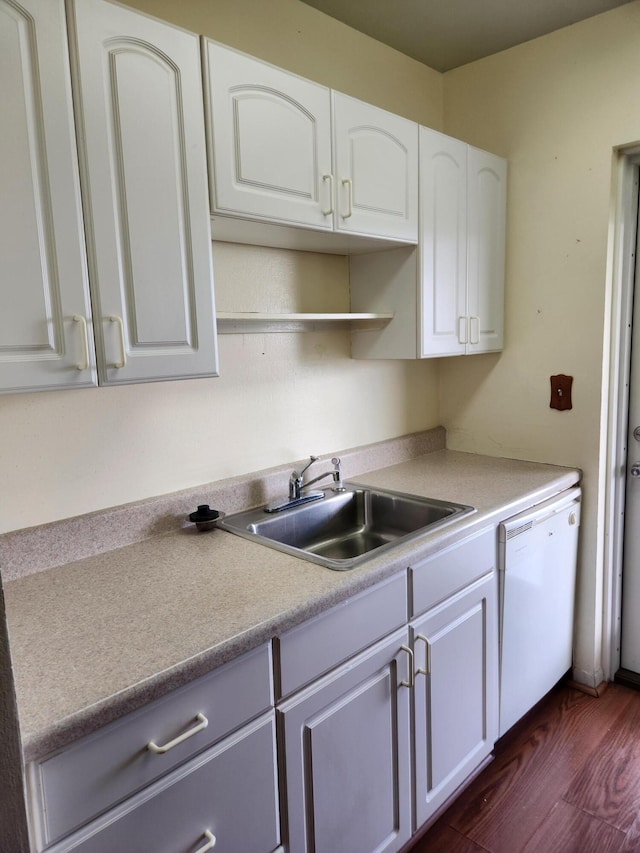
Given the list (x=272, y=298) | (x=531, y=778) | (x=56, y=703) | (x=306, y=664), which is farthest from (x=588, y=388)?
(x=56, y=703)

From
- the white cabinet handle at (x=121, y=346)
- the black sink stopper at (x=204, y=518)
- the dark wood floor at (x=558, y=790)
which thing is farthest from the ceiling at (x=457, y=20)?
the dark wood floor at (x=558, y=790)

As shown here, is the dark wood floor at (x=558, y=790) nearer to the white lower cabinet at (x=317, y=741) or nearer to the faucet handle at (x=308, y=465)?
the white lower cabinet at (x=317, y=741)

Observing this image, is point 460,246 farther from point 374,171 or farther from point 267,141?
point 267,141

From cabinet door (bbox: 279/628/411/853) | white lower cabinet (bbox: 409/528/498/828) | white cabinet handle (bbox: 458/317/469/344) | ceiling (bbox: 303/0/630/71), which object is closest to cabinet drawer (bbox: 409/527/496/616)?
white lower cabinet (bbox: 409/528/498/828)

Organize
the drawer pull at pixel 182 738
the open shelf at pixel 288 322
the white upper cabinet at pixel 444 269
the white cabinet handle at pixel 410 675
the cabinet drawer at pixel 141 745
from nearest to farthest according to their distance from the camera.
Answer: the cabinet drawer at pixel 141 745, the drawer pull at pixel 182 738, the white cabinet handle at pixel 410 675, the open shelf at pixel 288 322, the white upper cabinet at pixel 444 269

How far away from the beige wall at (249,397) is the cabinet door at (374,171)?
0.33 meters

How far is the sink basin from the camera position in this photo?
1763mm

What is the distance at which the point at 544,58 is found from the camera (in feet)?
7.08

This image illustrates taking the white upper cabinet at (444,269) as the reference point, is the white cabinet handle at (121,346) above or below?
below

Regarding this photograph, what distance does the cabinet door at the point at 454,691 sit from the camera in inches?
62.1

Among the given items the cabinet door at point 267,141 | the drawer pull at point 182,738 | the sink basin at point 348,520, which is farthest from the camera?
the sink basin at point 348,520

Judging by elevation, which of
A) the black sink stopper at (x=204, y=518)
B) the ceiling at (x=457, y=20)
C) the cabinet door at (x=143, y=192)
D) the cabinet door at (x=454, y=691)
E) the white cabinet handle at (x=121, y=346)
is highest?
the ceiling at (x=457, y=20)

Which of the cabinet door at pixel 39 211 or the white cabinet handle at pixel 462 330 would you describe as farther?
the white cabinet handle at pixel 462 330

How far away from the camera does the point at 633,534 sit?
2.34 meters
